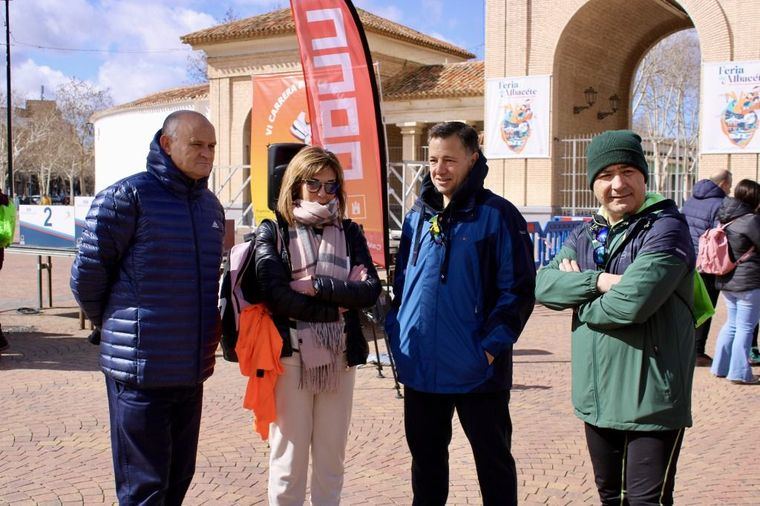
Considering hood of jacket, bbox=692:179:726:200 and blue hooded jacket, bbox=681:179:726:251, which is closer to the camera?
blue hooded jacket, bbox=681:179:726:251

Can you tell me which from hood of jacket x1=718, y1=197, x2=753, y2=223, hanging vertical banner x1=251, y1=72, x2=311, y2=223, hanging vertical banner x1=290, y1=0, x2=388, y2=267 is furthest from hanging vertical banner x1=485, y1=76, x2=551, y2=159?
hanging vertical banner x1=290, y1=0, x2=388, y2=267

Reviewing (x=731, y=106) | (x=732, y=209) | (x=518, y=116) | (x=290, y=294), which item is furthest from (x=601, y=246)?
(x=518, y=116)

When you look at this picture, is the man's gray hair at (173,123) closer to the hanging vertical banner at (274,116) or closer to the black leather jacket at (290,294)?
the black leather jacket at (290,294)

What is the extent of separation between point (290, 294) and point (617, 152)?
1.54 m

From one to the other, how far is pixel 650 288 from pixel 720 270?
16.5 feet

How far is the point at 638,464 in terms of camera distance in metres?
3.14

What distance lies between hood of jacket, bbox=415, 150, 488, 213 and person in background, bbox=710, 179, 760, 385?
15.6ft

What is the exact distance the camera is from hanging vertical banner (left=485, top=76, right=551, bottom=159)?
2045 centimetres

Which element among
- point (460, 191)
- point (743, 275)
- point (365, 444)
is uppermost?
point (460, 191)

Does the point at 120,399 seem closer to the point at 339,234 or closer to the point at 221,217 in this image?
the point at 221,217

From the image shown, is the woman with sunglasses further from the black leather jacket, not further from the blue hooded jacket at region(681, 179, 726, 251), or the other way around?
the blue hooded jacket at region(681, 179, 726, 251)

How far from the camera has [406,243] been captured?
12.6 feet

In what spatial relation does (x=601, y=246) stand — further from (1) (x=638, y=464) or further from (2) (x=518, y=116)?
(2) (x=518, y=116)

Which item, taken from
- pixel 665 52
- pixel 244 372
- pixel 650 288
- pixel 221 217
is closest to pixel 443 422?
pixel 244 372
